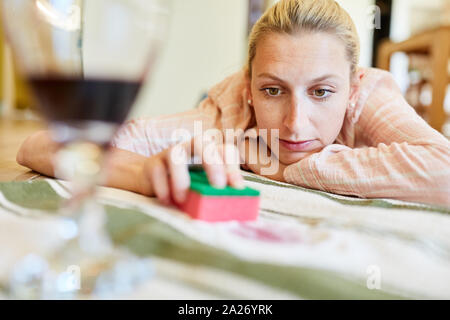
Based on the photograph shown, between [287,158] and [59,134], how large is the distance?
22.9 inches

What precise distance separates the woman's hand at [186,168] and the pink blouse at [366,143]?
0.91 feet

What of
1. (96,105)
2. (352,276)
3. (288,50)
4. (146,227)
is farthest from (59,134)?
(288,50)

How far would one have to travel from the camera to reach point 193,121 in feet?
3.26

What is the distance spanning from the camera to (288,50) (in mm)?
783

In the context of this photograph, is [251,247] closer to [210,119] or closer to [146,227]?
[146,227]

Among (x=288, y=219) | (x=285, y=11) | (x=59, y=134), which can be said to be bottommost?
(x=288, y=219)

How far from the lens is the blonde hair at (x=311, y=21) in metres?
0.80

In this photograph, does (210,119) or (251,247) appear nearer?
(251,247)

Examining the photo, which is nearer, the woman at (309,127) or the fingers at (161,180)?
the fingers at (161,180)

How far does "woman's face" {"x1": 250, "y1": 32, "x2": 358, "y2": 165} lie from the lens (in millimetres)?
764

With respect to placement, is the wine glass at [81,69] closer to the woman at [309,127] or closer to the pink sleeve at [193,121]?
the woman at [309,127]

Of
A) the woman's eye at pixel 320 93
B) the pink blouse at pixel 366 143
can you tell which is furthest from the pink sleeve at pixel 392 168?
the woman's eye at pixel 320 93

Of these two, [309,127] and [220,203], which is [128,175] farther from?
[309,127]

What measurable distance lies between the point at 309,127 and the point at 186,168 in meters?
0.37
